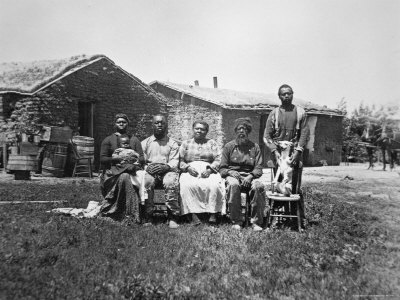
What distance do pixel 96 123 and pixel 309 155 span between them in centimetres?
Answer: 1217

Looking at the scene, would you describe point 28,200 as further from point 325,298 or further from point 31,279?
point 325,298

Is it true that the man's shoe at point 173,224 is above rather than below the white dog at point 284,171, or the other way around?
below

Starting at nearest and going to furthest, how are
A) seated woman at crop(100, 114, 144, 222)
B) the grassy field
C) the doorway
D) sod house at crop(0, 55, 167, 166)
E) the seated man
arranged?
the grassy field < the seated man < seated woman at crop(100, 114, 144, 222) < sod house at crop(0, 55, 167, 166) < the doorway

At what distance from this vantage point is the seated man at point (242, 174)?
588cm

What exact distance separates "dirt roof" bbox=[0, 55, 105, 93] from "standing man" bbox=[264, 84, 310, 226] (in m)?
9.77

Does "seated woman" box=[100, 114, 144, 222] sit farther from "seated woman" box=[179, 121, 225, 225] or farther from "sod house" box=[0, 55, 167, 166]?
"sod house" box=[0, 55, 167, 166]

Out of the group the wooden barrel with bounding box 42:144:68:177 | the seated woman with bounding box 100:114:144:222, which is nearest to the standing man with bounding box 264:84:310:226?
Result: the seated woman with bounding box 100:114:144:222

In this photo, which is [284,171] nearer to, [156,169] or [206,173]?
[206,173]

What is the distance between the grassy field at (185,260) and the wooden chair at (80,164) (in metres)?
7.01

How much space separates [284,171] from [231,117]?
46.0 feet

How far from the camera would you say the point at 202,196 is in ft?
19.8

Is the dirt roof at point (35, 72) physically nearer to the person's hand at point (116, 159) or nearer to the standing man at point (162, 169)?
the standing man at point (162, 169)

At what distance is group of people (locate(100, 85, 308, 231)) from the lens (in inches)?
234

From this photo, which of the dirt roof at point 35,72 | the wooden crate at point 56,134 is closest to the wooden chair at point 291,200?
the wooden crate at point 56,134
